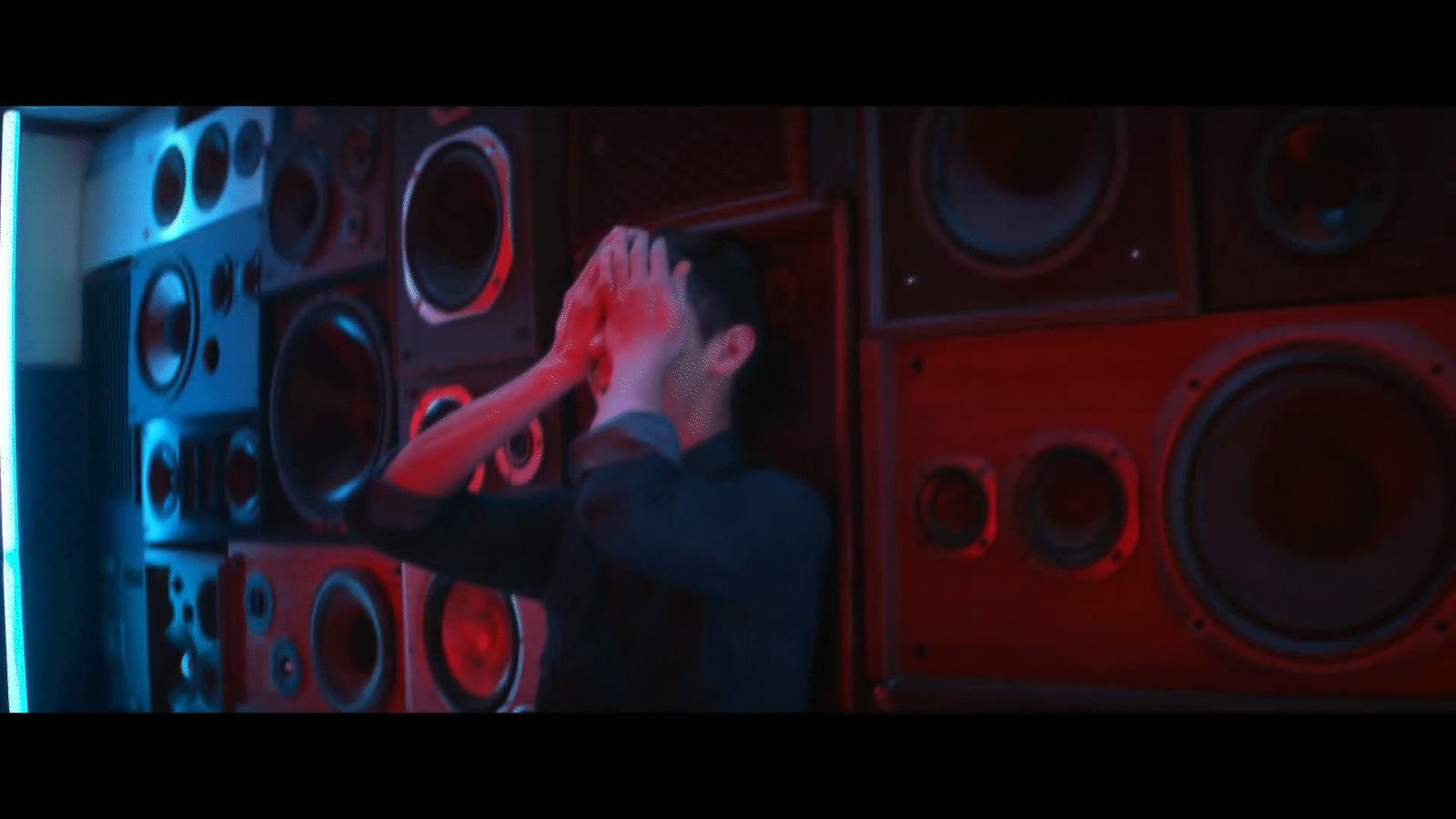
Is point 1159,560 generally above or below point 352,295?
below

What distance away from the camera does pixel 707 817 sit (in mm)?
A: 1407

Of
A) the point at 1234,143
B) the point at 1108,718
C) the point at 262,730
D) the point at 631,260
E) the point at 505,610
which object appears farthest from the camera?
the point at 262,730

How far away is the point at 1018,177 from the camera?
1.18 metres

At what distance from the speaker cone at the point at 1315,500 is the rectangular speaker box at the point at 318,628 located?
45.9 inches

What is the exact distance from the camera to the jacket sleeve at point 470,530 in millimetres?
1352

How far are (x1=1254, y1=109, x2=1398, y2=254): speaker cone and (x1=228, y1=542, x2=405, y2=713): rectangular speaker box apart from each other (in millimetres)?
1296

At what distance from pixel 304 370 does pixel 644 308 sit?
0.79 meters

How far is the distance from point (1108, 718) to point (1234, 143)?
0.67 meters

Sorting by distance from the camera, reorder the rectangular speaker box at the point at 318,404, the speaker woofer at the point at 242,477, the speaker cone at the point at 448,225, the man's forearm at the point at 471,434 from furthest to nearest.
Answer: the speaker woofer at the point at 242,477, the rectangular speaker box at the point at 318,404, the speaker cone at the point at 448,225, the man's forearm at the point at 471,434

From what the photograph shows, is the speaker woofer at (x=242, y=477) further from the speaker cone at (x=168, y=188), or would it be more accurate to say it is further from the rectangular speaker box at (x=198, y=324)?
the speaker cone at (x=168, y=188)

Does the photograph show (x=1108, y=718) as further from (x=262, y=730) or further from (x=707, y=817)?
(x=262, y=730)

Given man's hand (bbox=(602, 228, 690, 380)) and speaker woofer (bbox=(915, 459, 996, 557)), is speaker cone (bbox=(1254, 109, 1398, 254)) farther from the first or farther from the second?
man's hand (bbox=(602, 228, 690, 380))

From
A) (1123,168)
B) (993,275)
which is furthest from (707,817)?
(1123,168)

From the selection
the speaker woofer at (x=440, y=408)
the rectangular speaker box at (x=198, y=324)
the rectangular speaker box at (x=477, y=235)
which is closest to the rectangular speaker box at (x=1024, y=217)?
the rectangular speaker box at (x=477, y=235)
